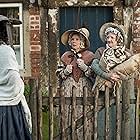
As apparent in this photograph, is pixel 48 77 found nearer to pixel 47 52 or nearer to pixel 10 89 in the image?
pixel 47 52

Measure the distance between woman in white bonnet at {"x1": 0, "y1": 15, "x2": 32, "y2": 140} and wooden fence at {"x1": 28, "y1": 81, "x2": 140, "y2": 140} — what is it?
42 cm

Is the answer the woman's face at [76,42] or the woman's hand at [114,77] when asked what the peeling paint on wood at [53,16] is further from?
the woman's hand at [114,77]

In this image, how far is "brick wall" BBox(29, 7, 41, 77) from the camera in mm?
11586

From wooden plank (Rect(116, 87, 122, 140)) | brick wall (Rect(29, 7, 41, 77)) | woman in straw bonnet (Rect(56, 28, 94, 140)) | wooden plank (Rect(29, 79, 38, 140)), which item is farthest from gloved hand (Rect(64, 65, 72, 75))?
brick wall (Rect(29, 7, 41, 77))

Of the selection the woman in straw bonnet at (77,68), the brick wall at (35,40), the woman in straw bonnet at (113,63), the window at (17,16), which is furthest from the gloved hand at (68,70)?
the window at (17,16)

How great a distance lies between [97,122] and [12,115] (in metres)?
1.08

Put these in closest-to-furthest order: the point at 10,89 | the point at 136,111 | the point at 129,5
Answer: the point at 10,89, the point at 136,111, the point at 129,5

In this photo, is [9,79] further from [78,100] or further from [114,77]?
[114,77]

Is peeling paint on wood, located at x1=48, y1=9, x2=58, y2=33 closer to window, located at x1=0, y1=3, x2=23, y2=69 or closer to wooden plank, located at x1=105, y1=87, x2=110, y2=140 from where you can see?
window, located at x1=0, y1=3, x2=23, y2=69

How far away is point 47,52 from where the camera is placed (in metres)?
11.6

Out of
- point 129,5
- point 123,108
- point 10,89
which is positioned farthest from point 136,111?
point 129,5

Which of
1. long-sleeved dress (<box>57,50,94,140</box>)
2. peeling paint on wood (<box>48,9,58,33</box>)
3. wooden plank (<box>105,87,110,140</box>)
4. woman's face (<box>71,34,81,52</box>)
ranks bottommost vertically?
wooden plank (<box>105,87,110,140</box>)

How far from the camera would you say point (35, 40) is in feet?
38.1

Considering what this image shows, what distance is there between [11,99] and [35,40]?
594 cm
